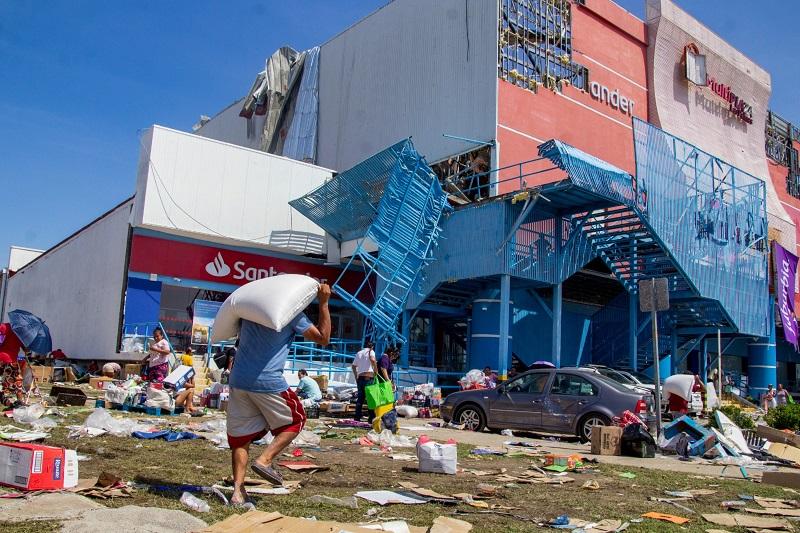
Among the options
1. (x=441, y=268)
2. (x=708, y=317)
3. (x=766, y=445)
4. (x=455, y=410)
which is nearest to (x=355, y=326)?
(x=441, y=268)

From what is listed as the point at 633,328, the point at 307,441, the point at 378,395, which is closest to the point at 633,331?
the point at 633,328

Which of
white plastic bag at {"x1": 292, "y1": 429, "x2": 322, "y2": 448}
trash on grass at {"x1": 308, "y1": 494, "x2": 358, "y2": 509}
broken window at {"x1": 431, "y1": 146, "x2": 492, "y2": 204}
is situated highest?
broken window at {"x1": 431, "y1": 146, "x2": 492, "y2": 204}

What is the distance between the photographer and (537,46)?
3147 centimetres

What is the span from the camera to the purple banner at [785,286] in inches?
1214

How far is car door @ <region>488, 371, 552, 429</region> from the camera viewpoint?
1401 cm

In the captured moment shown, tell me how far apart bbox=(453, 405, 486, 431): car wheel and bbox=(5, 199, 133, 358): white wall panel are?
18231 millimetres

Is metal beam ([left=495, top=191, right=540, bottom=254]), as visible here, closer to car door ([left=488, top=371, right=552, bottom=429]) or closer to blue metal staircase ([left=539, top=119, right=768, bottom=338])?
blue metal staircase ([left=539, top=119, right=768, bottom=338])

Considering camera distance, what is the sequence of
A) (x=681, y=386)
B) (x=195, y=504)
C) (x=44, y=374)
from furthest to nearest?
(x=44, y=374) → (x=681, y=386) → (x=195, y=504)

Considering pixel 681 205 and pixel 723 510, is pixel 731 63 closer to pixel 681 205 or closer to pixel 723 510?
pixel 681 205

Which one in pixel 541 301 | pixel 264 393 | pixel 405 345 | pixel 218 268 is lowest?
pixel 264 393

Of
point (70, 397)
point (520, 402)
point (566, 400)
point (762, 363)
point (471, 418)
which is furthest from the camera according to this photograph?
point (762, 363)

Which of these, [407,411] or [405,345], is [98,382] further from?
[407,411]

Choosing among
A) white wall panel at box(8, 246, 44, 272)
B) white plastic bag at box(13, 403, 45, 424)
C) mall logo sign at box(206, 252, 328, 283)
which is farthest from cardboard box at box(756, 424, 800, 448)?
white wall panel at box(8, 246, 44, 272)

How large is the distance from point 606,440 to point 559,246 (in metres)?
14.1
